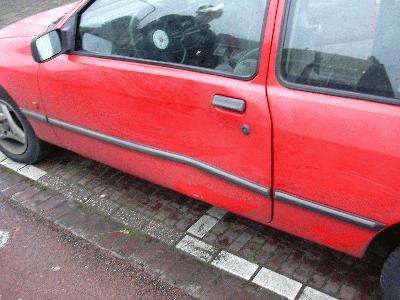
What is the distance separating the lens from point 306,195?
7.32ft

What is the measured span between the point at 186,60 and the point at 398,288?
154cm

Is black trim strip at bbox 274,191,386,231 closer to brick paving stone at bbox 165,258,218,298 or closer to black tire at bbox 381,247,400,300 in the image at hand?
black tire at bbox 381,247,400,300

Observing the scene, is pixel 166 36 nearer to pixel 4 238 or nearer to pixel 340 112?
pixel 340 112

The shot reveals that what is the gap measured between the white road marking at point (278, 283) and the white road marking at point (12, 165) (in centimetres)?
237

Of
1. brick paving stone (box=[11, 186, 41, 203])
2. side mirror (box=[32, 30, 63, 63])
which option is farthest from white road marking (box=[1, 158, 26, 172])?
side mirror (box=[32, 30, 63, 63])

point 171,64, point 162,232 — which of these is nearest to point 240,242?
point 162,232

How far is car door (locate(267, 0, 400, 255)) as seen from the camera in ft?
6.20

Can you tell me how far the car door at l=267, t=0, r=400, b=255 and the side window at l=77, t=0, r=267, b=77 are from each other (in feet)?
0.66

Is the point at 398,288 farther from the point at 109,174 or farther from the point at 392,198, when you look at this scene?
the point at 109,174

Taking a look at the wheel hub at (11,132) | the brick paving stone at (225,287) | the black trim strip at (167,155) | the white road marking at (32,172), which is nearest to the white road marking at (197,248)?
the brick paving stone at (225,287)

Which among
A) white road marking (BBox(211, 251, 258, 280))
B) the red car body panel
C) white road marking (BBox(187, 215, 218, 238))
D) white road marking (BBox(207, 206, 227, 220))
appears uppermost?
the red car body panel

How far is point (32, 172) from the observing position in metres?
3.93

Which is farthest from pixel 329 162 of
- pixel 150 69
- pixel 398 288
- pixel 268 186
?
pixel 150 69

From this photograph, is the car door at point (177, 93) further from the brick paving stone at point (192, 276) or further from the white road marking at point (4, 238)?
the white road marking at point (4, 238)
